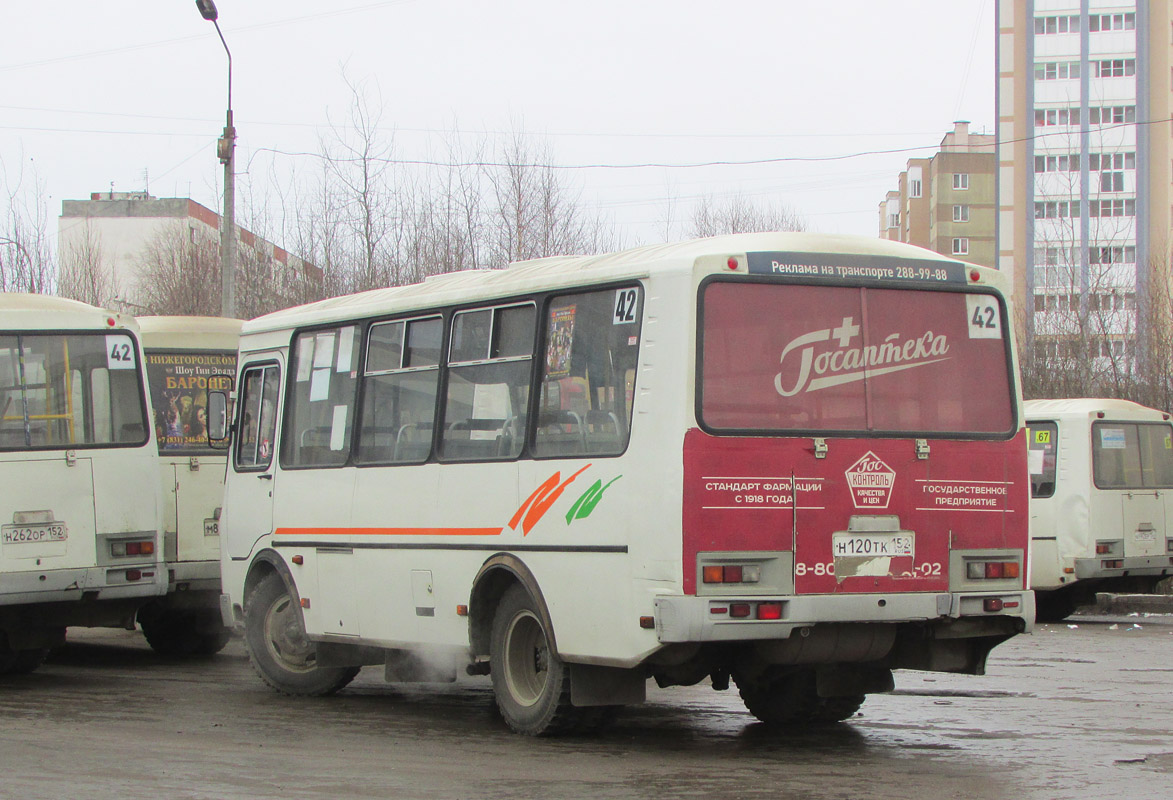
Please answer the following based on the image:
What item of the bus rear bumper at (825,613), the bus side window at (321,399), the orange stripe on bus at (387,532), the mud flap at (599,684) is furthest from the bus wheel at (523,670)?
the bus side window at (321,399)

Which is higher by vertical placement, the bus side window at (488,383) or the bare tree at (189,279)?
the bare tree at (189,279)

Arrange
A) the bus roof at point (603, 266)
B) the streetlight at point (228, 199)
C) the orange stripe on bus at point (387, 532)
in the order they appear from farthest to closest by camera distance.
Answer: the streetlight at point (228, 199) < the orange stripe on bus at point (387, 532) < the bus roof at point (603, 266)

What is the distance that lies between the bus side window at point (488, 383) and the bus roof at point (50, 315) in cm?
429

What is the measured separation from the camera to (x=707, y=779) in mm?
7762

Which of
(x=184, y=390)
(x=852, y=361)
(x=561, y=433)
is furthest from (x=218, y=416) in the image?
→ (x=852, y=361)

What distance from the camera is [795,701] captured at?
382 inches

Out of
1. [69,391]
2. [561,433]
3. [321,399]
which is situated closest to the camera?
[561,433]

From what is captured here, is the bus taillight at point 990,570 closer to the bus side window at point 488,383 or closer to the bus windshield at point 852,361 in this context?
the bus windshield at point 852,361

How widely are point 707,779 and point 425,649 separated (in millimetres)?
2870

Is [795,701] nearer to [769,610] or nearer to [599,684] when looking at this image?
[599,684]

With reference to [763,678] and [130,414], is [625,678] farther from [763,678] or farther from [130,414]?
[130,414]

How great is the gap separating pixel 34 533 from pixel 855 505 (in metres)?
6.87

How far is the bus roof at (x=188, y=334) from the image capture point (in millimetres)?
14969

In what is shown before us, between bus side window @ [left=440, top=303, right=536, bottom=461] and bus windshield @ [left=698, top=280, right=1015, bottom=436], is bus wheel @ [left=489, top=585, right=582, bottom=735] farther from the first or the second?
bus windshield @ [left=698, top=280, right=1015, bottom=436]
